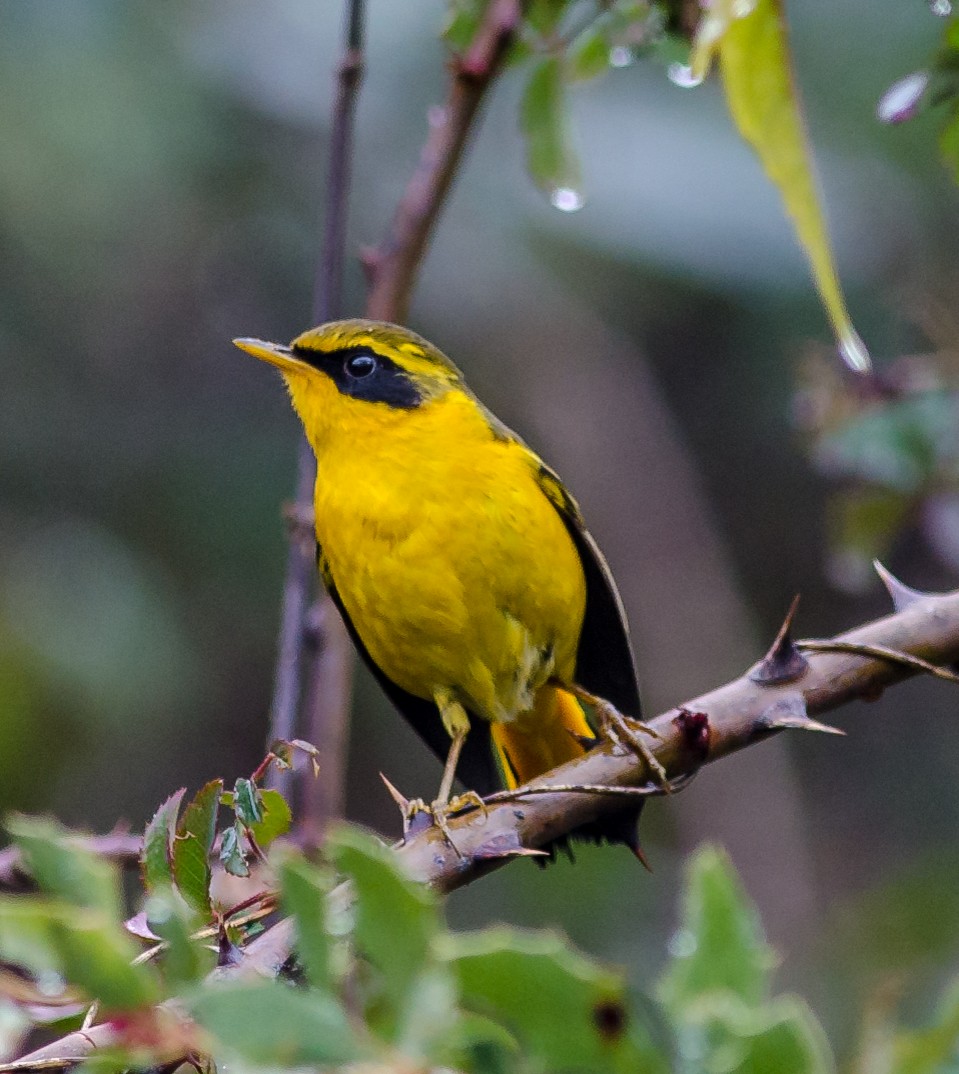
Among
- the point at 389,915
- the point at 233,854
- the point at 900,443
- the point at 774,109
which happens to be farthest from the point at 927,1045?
the point at 900,443

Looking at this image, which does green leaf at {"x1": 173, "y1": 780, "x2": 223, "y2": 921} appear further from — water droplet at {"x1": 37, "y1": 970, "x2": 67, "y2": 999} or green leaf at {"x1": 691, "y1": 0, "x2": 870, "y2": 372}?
green leaf at {"x1": 691, "y1": 0, "x2": 870, "y2": 372}

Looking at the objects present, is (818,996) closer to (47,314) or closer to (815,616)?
(815,616)

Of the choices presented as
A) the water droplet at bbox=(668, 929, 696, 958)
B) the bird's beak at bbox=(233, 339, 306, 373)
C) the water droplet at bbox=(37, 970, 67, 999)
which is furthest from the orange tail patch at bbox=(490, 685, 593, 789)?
the water droplet at bbox=(668, 929, 696, 958)

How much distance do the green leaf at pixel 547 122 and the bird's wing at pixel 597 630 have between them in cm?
93

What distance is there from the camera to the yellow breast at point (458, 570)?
342 cm

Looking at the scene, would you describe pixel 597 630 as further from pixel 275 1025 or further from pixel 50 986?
pixel 275 1025

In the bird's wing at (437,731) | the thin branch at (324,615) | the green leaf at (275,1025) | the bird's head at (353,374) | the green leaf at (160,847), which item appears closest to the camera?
the green leaf at (275,1025)

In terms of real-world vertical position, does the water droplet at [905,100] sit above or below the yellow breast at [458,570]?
above

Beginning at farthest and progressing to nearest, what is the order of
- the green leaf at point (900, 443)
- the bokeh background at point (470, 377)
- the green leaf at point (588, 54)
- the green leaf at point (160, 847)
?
1. the bokeh background at point (470, 377)
2. the green leaf at point (900, 443)
3. the green leaf at point (588, 54)
4. the green leaf at point (160, 847)

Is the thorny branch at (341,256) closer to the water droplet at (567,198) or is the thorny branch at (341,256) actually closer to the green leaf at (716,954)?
the water droplet at (567,198)

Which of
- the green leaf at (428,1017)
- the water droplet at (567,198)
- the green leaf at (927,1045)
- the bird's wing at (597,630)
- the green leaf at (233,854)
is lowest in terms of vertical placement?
the bird's wing at (597,630)


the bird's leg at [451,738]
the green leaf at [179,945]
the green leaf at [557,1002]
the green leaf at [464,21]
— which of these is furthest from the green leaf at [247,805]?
the green leaf at [464,21]

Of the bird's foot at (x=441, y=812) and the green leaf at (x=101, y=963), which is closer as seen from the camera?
the green leaf at (x=101, y=963)

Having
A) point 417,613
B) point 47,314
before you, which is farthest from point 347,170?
point 47,314
